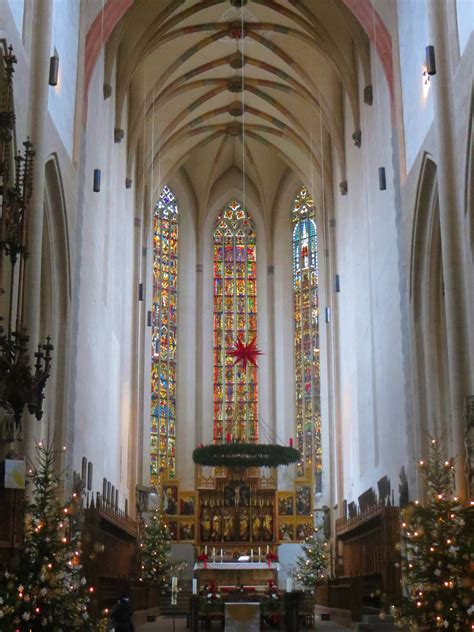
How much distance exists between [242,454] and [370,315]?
502cm

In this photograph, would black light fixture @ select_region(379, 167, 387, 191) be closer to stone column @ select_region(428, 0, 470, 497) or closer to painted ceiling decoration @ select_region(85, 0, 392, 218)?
painted ceiling decoration @ select_region(85, 0, 392, 218)

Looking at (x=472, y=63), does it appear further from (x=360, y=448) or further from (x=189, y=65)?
(x=189, y=65)

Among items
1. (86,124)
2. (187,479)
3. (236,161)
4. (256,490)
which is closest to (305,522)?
(256,490)

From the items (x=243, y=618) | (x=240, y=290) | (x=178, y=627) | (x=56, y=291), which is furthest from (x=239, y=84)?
(x=243, y=618)

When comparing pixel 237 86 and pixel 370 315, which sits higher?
pixel 237 86

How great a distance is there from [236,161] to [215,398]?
9349mm

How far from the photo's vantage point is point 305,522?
32.6 meters

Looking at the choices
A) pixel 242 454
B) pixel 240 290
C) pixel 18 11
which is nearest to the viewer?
pixel 18 11

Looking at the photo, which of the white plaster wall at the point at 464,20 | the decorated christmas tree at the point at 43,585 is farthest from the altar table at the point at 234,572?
the white plaster wall at the point at 464,20

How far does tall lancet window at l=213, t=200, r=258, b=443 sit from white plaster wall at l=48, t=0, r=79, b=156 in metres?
17.7

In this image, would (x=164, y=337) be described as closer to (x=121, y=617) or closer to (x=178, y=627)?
(x=178, y=627)

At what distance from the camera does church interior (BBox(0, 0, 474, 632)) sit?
14922mm

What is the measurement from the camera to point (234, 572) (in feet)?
90.2

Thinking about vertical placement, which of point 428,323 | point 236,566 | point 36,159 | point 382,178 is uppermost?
point 382,178
